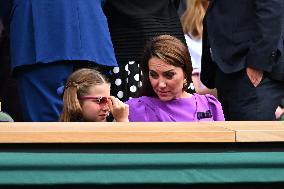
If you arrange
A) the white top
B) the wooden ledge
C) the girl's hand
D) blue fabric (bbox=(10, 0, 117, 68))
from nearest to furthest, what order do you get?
1. the wooden ledge
2. the girl's hand
3. blue fabric (bbox=(10, 0, 117, 68))
4. the white top

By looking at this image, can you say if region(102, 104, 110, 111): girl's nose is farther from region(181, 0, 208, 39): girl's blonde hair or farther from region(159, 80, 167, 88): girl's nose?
region(181, 0, 208, 39): girl's blonde hair

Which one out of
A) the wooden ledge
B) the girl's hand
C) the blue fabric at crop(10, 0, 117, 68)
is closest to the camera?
the wooden ledge

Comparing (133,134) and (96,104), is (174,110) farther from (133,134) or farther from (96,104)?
(133,134)

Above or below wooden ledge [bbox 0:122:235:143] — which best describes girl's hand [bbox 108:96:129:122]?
below

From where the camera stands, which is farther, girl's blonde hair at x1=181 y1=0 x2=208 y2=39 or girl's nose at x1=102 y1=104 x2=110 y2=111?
girl's blonde hair at x1=181 y1=0 x2=208 y2=39

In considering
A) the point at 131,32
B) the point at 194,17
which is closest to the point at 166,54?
the point at 131,32

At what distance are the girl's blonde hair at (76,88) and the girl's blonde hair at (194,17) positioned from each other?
117 centimetres

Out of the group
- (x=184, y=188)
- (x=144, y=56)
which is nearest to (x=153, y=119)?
(x=144, y=56)

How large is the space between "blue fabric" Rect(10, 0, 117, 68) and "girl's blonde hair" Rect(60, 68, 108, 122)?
7 cm

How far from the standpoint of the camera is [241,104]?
150 inches

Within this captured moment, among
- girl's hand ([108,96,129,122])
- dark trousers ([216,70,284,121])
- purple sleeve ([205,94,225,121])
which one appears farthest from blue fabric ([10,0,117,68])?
dark trousers ([216,70,284,121])

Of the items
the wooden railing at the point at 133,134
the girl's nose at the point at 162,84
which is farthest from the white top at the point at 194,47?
the wooden railing at the point at 133,134

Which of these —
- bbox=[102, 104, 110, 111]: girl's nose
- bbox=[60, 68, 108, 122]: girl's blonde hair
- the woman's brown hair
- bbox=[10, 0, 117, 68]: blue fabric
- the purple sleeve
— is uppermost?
bbox=[10, 0, 117, 68]: blue fabric

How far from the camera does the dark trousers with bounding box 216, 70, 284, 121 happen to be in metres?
3.73
